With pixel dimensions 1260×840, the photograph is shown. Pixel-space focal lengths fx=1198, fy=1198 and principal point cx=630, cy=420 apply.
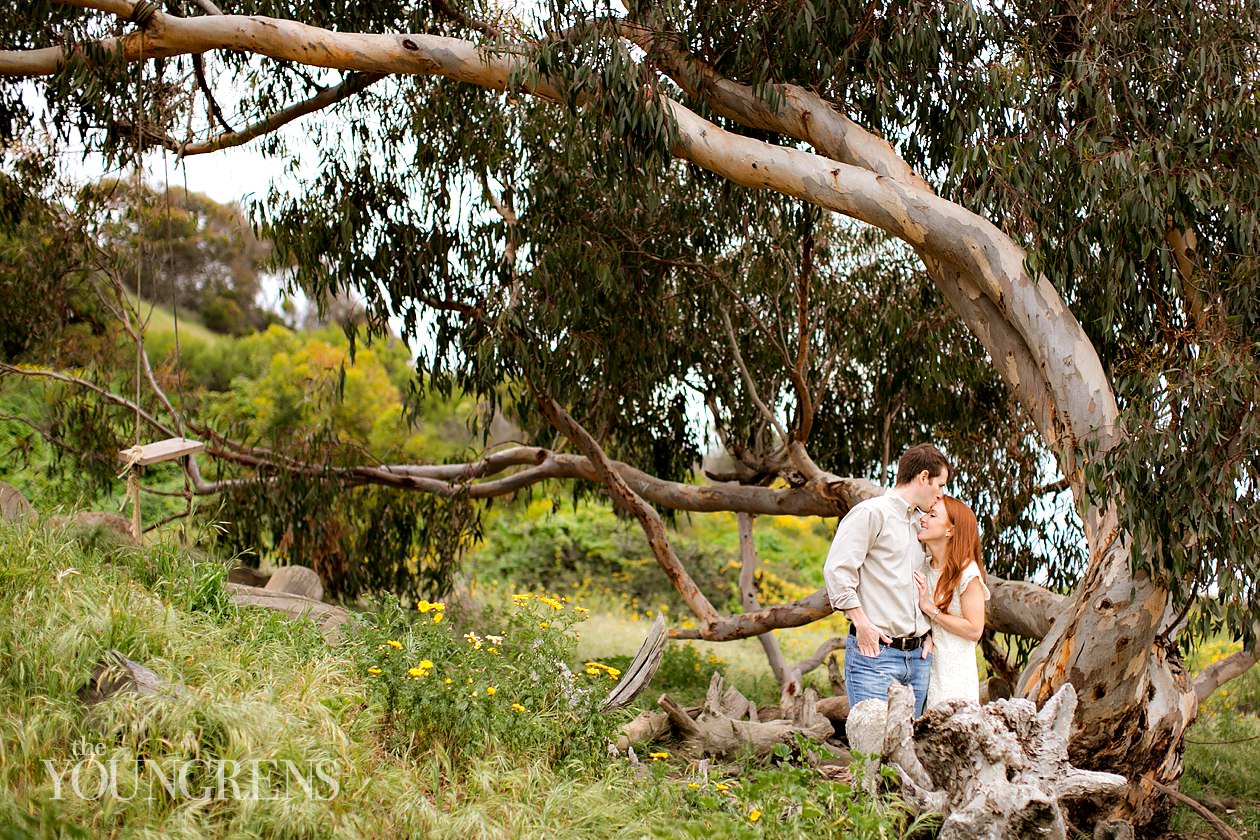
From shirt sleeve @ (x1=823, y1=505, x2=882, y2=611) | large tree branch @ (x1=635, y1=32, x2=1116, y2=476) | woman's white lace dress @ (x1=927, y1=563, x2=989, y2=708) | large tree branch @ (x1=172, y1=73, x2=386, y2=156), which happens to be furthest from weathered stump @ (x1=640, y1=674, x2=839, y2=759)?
large tree branch @ (x1=172, y1=73, x2=386, y2=156)

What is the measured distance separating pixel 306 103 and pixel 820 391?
429cm

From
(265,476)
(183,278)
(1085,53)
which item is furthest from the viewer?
(183,278)

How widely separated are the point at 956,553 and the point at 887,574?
32 centimetres

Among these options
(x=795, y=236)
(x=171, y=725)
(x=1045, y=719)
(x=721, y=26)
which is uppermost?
(x=721, y=26)

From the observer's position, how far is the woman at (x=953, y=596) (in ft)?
15.2

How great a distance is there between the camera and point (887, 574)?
180 inches

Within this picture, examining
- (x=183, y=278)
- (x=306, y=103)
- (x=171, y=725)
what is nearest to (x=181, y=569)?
(x=171, y=725)

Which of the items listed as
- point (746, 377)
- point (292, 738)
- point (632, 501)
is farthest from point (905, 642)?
point (746, 377)

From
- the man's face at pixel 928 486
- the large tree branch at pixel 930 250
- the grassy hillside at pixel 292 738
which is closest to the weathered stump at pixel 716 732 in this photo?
the grassy hillside at pixel 292 738

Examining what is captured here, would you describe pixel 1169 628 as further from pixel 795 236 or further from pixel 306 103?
pixel 306 103

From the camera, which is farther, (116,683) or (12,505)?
(12,505)

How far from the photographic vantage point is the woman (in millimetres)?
4621

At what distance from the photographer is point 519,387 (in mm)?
9039

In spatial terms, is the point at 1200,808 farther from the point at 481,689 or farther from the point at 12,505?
the point at 12,505
